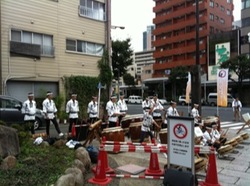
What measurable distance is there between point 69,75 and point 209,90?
34.9 meters

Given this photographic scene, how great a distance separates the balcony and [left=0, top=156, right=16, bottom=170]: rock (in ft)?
38.3

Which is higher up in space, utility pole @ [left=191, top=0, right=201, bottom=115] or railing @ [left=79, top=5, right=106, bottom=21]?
railing @ [left=79, top=5, right=106, bottom=21]

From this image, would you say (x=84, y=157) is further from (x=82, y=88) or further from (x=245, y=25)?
(x=245, y=25)

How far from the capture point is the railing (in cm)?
1953

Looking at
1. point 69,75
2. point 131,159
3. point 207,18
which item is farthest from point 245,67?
point 131,159

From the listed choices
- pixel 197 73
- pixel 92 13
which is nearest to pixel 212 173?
pixel 197 73

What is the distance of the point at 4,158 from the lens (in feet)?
18.0

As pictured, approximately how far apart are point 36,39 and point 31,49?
93cm

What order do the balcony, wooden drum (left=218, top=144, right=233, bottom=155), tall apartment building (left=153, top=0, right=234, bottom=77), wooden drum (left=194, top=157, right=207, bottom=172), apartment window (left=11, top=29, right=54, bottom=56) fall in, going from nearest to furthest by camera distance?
wooden drum (left=194, top=157, right=207, bottom=172) → wooden drum (left=218, top=144, right=233, bottom=155) → the balcony → apartment window (left=11, top=29, right=54, bottom=56) → tall apartment building (left=153, top=0, right=234, bottom=77)

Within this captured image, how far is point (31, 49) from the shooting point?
16344 mm

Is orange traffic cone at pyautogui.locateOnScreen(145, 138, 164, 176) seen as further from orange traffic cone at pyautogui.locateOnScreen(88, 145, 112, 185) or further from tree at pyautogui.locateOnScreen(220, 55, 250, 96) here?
tree at pyautogui.locateOnScreen(220, 55, 250, 96)

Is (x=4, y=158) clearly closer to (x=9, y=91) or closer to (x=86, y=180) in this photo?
(x=86, y=180)

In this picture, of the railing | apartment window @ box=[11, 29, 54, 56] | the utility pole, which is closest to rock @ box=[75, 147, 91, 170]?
the utility pole

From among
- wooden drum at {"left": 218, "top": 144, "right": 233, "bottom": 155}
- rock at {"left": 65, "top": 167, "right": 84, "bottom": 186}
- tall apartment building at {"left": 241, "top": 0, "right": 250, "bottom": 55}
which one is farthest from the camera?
tall apartment building at {"left": 241, "top": 0, "right": 250, "bottom": 55}
